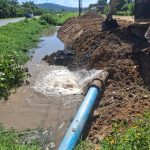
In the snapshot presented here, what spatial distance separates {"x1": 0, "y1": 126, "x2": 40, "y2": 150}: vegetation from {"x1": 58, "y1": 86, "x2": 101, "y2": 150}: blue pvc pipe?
929mm

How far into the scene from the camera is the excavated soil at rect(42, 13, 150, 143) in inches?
Result: 430

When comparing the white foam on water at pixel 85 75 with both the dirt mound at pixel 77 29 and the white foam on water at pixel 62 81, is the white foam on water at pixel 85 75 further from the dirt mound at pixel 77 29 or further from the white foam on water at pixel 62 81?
the dirt mound at pixel 77 29

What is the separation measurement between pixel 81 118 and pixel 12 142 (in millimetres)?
1971

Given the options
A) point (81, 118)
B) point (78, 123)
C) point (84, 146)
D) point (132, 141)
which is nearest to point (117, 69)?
point (81, 118)

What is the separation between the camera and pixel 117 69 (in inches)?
593

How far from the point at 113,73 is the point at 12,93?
4.09 m

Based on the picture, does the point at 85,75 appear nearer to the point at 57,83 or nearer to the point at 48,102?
the point at 57,83

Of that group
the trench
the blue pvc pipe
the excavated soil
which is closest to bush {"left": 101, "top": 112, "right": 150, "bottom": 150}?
the blue pvc pipe

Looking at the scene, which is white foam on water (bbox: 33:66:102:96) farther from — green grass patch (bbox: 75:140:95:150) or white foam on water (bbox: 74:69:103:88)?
green grass patch (bbox: 75:140:95:150)

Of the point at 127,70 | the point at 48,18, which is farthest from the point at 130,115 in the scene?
the point at 48,18

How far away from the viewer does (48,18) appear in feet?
213

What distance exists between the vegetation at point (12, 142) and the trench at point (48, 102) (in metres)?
0.63

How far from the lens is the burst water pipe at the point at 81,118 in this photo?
8923 mm

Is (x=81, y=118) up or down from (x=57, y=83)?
up
